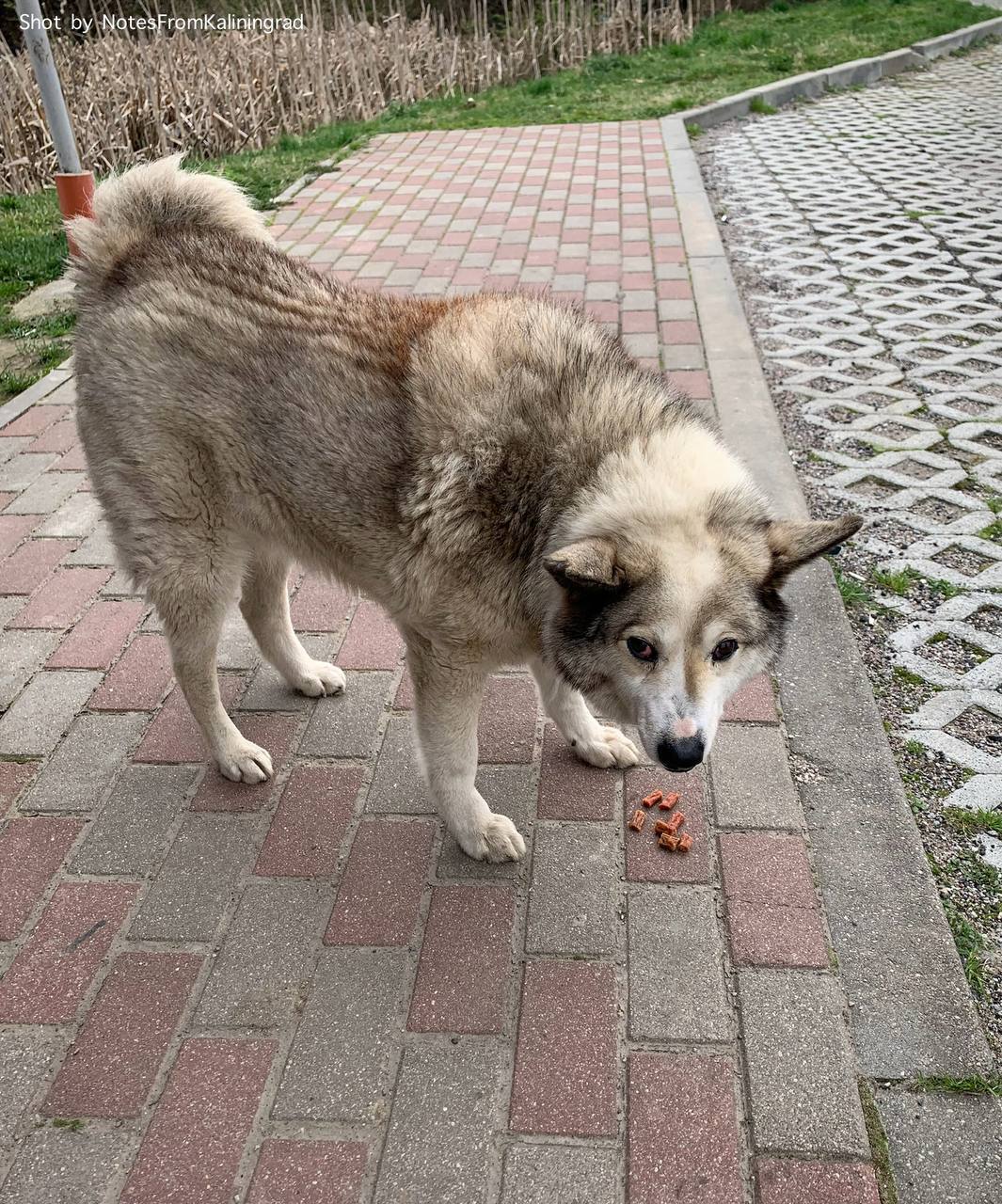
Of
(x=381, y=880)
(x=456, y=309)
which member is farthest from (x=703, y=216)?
(x=381, y=880)

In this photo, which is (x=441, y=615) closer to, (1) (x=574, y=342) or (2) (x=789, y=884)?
(1) (x=574, y=342)

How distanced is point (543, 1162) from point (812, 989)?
78cm

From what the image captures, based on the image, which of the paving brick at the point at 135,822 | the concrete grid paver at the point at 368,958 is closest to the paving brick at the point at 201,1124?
the concrete grid paver at the point at 368,958

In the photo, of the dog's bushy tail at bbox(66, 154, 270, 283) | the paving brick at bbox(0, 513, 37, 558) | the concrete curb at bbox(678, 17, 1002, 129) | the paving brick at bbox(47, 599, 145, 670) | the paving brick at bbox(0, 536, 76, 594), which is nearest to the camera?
the dog's bushy tail at bbox(66, 154, 270, 283)

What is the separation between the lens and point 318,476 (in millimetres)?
2594

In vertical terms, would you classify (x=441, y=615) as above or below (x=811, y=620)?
above

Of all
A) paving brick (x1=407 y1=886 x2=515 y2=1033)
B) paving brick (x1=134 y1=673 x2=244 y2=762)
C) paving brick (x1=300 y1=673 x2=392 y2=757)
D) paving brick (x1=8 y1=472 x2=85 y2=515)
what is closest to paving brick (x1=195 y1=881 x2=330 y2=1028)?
paving brick (x1=407 y1=886 x2=515 y2=1033)

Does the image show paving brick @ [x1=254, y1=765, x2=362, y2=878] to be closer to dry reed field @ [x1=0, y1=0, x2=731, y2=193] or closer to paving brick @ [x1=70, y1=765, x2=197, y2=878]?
paving brick @ [x1=70, y1=765, x2=197, y2=878]

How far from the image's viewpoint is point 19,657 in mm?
3543

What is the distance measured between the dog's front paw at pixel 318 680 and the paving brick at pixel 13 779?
0.90 metres

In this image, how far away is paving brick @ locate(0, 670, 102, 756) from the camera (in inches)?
124

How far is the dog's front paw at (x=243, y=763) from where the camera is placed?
9.76 ft

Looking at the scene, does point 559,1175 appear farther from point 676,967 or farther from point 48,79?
point 48,79

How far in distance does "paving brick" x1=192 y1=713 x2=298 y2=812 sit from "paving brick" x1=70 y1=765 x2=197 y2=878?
0.07 m
